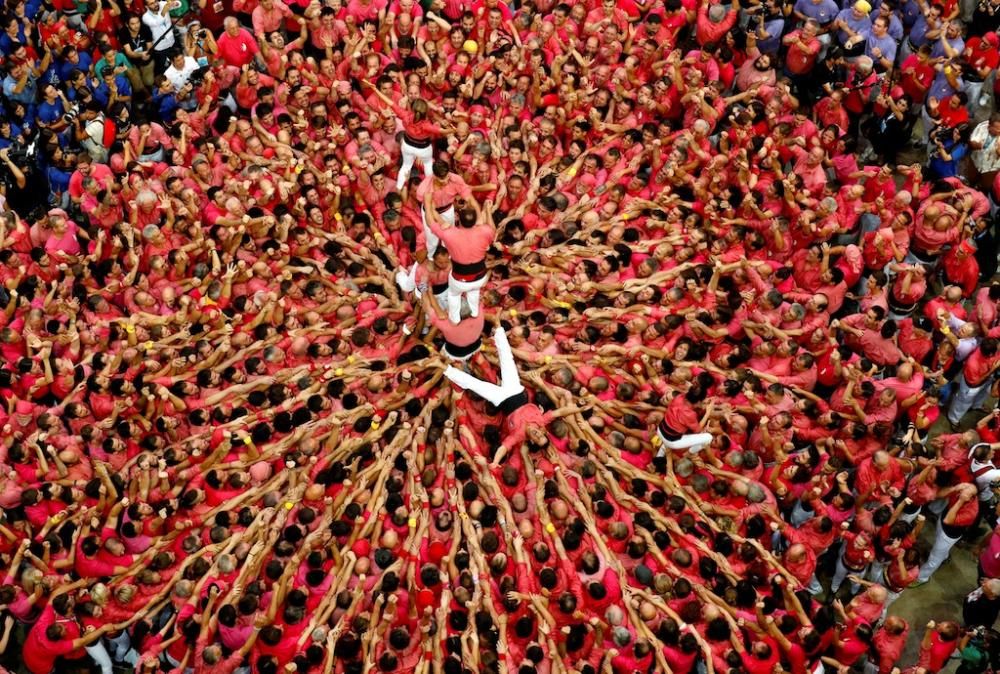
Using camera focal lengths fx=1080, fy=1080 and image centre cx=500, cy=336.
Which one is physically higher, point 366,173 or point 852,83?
point 852,83

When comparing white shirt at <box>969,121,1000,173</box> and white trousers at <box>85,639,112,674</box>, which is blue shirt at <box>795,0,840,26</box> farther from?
white trousers at <box>85,639,112,674</box>

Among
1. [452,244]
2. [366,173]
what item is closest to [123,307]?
[366,173]

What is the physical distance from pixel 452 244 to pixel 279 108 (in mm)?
5205

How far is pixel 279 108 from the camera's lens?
16641mm

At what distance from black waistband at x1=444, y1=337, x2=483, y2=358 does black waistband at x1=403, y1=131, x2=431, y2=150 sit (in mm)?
3111

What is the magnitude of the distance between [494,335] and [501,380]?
641 millimetres

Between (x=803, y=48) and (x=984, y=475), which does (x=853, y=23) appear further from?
(x=984, y=475)

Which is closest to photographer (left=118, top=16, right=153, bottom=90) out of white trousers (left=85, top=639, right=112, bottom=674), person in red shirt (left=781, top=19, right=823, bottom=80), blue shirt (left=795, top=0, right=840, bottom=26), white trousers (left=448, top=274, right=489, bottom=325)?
white trousers (left=448, top=274, right=489, bottom=325)

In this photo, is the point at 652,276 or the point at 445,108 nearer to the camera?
the point at 652,276

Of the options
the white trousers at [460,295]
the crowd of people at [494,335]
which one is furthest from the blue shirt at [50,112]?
the white trousers at [460,295]

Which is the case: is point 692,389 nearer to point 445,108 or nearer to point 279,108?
point 445,108

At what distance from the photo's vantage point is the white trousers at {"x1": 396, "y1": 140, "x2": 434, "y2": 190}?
15578mm

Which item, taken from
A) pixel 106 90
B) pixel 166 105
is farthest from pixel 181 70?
pixel 106 90

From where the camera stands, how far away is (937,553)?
13664 mm
